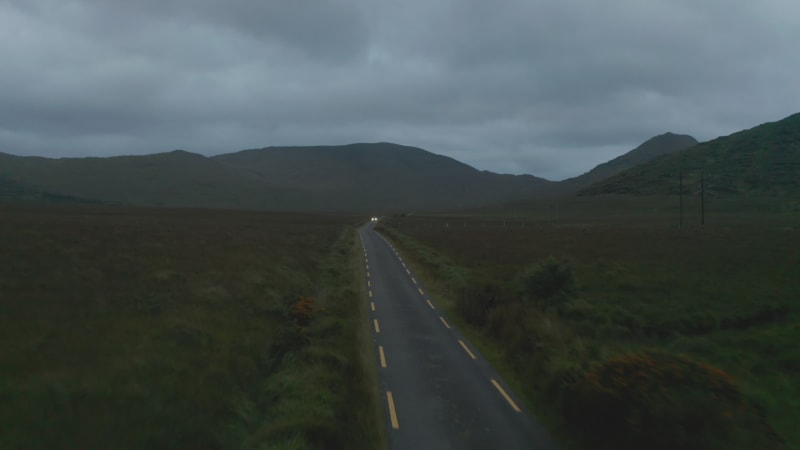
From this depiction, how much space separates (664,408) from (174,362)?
9192 millimetres

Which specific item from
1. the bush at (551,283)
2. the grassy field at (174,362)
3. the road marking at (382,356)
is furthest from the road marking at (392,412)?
the bush at (551,283)

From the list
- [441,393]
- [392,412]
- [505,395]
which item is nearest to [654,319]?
[505,395]

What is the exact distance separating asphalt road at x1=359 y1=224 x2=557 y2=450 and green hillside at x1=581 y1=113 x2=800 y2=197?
13172 centimetres

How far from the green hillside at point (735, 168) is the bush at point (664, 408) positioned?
451 ft

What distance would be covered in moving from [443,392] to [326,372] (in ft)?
8.74

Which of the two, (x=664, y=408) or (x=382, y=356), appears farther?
(x=382, y=356)

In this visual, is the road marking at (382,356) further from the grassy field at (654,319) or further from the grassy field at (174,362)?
the grassy field at (654,319)

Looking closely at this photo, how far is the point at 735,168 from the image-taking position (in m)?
157

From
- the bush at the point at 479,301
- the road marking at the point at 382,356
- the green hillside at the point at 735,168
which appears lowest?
the road marking at the point at 382,356

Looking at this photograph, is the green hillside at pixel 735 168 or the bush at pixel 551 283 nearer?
the bush at pixel 551 283

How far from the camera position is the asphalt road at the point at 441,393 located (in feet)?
34.3

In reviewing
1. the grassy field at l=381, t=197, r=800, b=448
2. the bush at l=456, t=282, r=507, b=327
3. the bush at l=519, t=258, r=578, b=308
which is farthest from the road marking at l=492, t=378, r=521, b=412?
the bush at l=519, t=258, r=578, b=308

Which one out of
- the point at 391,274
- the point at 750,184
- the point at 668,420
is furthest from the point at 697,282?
the point at 750,184

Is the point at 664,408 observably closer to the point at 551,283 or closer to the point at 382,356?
the point at 382,356
